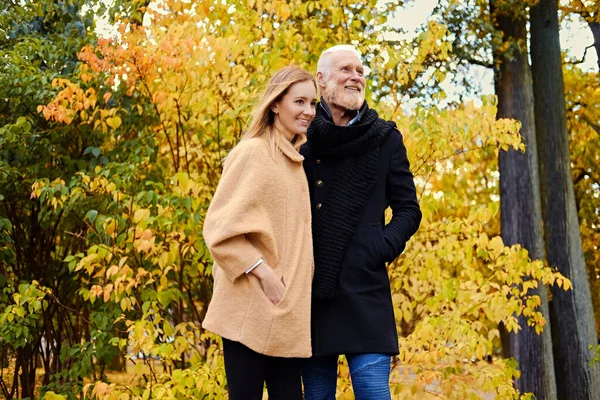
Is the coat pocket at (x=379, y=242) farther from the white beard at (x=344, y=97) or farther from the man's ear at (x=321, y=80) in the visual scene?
the man's ear at (x=321, y=80)

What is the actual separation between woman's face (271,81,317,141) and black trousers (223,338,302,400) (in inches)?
29.7

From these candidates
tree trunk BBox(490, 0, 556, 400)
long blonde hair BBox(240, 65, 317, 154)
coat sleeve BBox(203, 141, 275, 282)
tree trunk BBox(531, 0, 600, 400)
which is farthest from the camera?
tree trunk BBox(531, 0, 600, 400)

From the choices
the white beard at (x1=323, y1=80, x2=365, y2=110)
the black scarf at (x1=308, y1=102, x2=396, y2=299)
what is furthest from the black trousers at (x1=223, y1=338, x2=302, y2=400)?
the white beard at (x1=323, y1=80, x2=365, y2=110)

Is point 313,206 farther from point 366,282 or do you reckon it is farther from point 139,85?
point 139,85

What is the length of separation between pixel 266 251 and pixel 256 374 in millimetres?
401

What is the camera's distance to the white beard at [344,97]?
2.79 m

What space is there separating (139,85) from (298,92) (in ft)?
8.54

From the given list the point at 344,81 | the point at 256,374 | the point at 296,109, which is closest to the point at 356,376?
the point at 256,374

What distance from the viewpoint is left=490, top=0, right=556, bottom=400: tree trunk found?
1006cm

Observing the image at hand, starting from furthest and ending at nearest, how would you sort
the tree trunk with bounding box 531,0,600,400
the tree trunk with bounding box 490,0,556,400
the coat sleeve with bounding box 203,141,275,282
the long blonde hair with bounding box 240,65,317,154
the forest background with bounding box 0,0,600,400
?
the tree trunk with bounding box 531,0,600,400
the tree trunk with bounding box 490,0,556,400
the forest background with bounding box 0,0,600,400
the long blonde hair with bounding box 240,65,317,154
the coat sleeve with bounding box 203,141,275,282

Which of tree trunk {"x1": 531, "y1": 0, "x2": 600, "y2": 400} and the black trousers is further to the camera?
tree trunk {"x1": 531, "y1": 0, "x2": 600, "y2": 400}

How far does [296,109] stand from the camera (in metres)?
2.62

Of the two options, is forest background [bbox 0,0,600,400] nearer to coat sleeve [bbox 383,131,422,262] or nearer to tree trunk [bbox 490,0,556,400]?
coat sleeve [bbox 383,131,422,262]

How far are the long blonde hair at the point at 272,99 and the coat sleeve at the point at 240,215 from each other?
0.10 metres
